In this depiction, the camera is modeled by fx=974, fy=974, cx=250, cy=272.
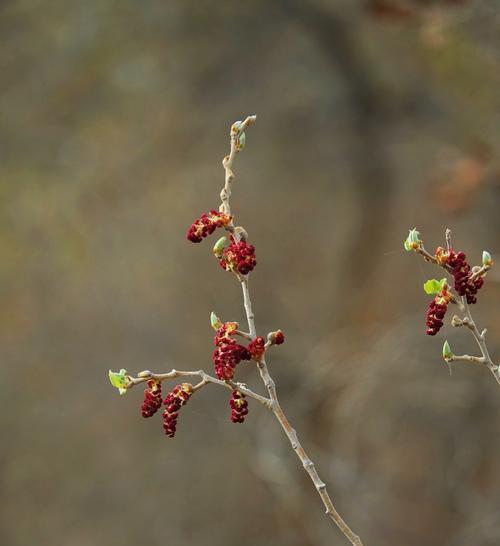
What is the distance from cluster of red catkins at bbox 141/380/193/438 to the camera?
548 mm

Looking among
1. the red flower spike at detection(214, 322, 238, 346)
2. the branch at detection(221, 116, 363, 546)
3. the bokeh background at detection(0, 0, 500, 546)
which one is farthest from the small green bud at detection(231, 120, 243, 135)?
the bokeh background at detection(0, 0, 500, 546)

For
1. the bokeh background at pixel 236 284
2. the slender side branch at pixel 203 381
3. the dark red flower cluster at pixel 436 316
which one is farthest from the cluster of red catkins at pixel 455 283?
the bokeh background at pixel 236 284

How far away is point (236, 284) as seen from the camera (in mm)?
3391

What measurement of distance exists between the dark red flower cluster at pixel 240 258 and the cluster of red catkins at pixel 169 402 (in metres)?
0.07

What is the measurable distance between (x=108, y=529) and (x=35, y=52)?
68.9 inches

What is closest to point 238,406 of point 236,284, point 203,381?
point 203,381

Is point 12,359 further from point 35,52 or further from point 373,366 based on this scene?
point 373,366

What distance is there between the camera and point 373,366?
96.3 inches

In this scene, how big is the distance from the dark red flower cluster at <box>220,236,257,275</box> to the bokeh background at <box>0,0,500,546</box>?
7.62 ft

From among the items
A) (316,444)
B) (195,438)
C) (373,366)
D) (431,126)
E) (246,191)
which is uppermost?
(246,191)

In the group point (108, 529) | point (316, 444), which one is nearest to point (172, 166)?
point (316, 444)

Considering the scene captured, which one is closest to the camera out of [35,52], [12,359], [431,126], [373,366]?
[373,366]

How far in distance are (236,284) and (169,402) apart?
2.84m

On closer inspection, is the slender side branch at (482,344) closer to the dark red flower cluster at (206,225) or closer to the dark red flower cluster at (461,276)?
the dark red flower cluster at (461,276)
